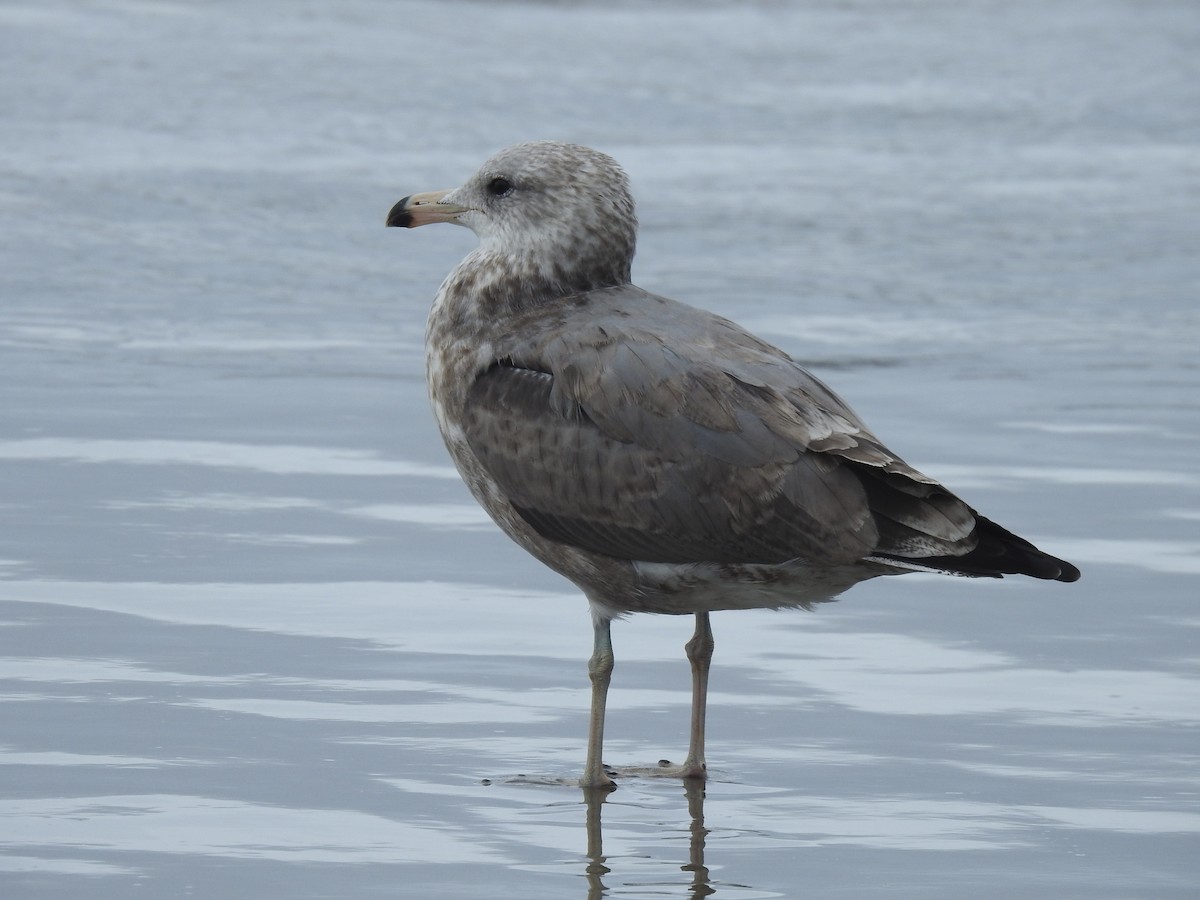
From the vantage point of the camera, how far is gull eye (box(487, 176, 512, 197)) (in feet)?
21.1

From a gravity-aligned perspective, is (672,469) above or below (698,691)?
above

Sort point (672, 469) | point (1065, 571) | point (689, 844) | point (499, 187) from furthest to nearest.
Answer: point (499, 187) → point (672, 469) → point (1065, 571) → point (689, 844)

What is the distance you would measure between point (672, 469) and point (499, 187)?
1.19m

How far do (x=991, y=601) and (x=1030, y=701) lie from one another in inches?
41.1

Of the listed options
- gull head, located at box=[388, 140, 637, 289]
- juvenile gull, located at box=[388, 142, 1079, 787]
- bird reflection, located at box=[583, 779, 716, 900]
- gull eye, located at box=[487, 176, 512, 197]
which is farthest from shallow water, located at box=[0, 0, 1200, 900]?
gull eye, located at box=[487, 176, 512, 197]

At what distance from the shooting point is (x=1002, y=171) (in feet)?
57.1

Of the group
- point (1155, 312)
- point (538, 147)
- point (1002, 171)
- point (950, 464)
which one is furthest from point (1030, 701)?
point (1002, 171)

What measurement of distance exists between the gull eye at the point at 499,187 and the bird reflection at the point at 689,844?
177 centimetres

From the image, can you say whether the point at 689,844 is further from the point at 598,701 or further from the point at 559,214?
the point at 559,214

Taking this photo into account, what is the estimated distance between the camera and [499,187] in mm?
6465

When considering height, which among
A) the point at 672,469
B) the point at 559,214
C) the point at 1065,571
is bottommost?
the point at 1065,571

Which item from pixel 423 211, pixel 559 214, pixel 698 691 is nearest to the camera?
pixel 698 691

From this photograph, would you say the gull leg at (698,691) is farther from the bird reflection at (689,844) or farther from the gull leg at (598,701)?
the gull leg at (598,701)

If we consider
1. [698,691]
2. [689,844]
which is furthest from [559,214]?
[689,844]
